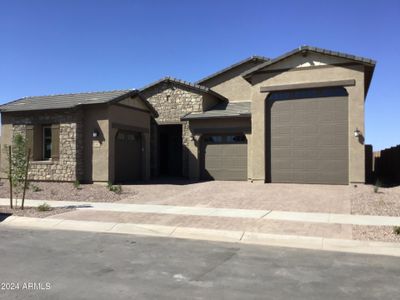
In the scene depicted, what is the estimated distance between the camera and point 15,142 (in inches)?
567

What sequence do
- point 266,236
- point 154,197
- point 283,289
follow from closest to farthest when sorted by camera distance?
point 283,289
point 266,236
point 154,197

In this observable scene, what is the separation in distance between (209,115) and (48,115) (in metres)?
8.50

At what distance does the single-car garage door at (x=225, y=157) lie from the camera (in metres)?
23.5

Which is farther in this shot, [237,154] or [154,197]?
[237,154]

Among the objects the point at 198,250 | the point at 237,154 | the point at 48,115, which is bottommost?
the point at 198,250

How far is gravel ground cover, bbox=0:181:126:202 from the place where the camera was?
1684cm

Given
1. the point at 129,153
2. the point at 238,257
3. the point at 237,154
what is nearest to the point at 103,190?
the point at 129,153

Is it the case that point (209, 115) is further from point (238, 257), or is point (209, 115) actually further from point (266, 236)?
point (238, 257)

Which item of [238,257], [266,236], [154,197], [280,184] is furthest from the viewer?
[280,184]

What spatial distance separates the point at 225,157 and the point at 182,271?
1696cm

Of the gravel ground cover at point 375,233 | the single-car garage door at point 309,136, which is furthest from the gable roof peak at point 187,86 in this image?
the gravel ground cover at point 375,233

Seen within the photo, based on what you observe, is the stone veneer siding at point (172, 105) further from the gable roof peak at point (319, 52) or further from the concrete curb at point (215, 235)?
the concrete curb at point (215, 235)

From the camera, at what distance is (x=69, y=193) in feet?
59.2

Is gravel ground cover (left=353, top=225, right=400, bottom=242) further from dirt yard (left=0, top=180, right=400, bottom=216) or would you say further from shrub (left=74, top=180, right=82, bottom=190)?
shrub (left=74, top=180, right=82, bottom=190)
